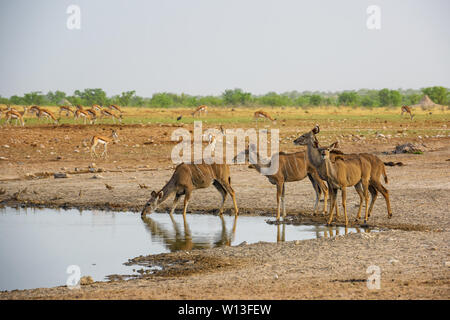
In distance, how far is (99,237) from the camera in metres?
12.8

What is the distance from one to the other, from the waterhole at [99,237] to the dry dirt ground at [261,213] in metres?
0.72

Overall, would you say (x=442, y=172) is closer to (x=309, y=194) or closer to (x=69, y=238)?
(x=309, y=194)

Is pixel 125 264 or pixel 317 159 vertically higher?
pixel 317 159

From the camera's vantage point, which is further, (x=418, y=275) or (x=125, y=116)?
(x=125, y=116)

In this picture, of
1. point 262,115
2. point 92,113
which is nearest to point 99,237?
point 262,115

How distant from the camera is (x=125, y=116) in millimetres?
45500

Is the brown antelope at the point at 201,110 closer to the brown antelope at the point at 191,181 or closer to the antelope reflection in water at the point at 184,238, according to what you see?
the brown antelope at the point at 191,181

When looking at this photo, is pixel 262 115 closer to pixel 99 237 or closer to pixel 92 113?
pixel 92 113

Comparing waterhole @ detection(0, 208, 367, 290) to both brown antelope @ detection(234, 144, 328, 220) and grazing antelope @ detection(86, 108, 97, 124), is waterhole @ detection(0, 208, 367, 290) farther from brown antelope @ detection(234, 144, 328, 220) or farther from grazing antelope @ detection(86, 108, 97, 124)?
grazing antelope @ detection(86, 108, 97, 124)

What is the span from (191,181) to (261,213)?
1.67m

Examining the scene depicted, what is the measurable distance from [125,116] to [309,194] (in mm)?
30490

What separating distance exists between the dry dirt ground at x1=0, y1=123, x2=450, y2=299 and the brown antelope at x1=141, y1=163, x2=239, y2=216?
27.5 inches

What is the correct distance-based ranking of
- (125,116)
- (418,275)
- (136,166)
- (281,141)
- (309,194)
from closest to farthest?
1. (418,275)
2. (309,194)
3. (136,166)
4. (281,141)
5. (125,116)

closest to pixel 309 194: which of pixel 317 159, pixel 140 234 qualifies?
pixel 317 159
